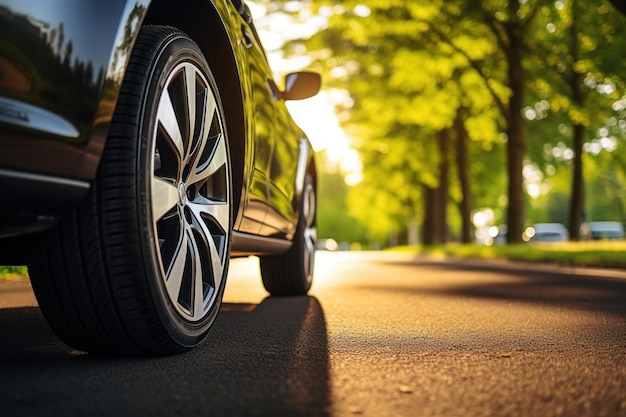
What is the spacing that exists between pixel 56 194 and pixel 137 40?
792 millimetres

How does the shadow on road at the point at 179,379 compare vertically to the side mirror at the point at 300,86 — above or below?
below

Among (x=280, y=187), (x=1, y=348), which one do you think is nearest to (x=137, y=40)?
(x=1, y=348)

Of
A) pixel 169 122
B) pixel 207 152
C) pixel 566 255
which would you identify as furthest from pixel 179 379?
→ pixel 566 255

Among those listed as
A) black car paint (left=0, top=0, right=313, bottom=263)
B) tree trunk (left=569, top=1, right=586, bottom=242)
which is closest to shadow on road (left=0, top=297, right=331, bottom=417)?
black car paint (left=0, top=0, right=313, bottom=263)

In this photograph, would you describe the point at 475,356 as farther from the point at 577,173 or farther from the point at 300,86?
the point at 577,173

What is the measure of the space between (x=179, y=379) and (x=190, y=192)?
0.98m

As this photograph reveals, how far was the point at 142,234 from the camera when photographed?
8.70 feet

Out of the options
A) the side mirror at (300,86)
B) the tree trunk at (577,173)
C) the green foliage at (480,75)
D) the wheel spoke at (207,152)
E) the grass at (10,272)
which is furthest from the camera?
the tree trunk at (577,173)

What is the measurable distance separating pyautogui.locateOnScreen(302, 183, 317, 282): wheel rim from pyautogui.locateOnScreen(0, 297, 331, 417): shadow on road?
252 centimetres

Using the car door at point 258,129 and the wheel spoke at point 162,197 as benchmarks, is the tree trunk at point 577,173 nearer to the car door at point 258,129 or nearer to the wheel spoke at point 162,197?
the car door at point 258,129

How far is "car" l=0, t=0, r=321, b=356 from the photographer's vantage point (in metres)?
2.25

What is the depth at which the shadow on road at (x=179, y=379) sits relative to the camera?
7.22 ft

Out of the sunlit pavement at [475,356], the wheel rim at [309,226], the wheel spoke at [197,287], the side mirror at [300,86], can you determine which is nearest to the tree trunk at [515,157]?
the wheel rim at [309,226]

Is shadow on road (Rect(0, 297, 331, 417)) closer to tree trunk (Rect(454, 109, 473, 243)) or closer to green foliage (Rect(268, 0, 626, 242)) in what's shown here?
green foliage (Rect(268, 0, 626, 242))
